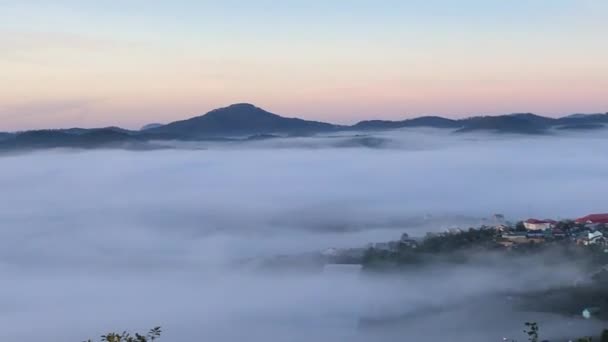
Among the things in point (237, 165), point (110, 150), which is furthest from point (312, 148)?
point (110, 150)

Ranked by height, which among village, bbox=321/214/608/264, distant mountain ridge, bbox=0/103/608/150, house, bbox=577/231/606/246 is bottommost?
village, bbox=321/214/608/264

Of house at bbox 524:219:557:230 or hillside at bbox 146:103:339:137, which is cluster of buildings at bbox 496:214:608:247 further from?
hillside at bbox 146:103:339:137

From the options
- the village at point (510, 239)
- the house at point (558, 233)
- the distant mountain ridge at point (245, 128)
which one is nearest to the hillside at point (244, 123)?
the distant mountain ridge at point (245, 128)

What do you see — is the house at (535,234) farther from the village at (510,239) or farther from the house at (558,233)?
the house at (558,233)

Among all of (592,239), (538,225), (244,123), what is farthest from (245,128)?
(592,239)

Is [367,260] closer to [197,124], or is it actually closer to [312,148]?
[312,148]

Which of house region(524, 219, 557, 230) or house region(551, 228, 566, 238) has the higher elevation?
house region(524, 219, 557, 230)

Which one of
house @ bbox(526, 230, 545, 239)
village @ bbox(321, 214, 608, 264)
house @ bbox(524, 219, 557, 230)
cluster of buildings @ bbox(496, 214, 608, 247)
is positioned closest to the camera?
cluster of buildings @ bbox(496, 214, 608, 247)

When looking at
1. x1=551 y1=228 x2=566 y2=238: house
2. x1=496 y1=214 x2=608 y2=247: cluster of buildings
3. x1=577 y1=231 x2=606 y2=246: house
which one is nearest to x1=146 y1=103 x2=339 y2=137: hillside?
x1=496 y1=214 x2=608 y2=247: cluster of buildings
